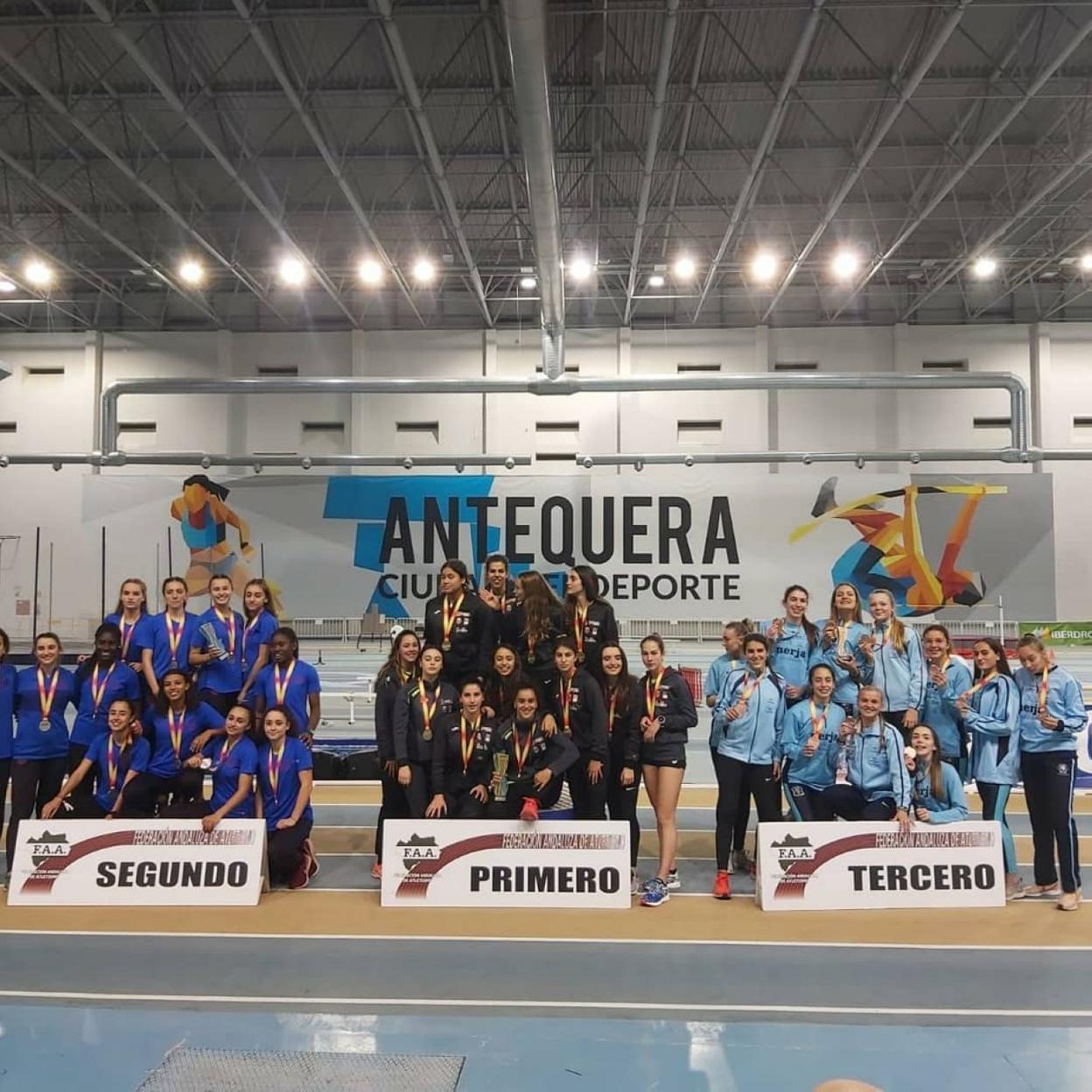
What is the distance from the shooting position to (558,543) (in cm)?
780

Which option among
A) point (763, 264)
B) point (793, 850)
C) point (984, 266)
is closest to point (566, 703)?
point (793, 850)

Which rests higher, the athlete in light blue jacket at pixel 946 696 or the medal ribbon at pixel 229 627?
the medal ribbon at pixel 229 627

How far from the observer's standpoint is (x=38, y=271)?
13664mm

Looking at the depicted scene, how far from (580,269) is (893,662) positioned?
953 cm

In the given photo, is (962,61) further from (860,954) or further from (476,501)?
(860,954)

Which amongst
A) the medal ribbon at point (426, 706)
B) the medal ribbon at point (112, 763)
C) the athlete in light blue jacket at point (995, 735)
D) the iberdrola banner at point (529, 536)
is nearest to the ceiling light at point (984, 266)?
the iberdrola banner at point (529, 536)

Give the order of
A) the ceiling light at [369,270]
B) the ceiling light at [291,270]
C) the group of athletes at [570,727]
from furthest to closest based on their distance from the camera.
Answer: the ceiling light at [369,270], the ceiling light at [291,270], the group of athletes at [570,727]

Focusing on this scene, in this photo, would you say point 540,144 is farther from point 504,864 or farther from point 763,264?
point 763,264

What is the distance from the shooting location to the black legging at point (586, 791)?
5141mm

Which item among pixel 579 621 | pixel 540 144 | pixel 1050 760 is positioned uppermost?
pixel 540 144

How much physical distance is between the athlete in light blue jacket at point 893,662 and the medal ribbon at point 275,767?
3.86m

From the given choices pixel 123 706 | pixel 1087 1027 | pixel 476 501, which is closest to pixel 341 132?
pixel 476 501

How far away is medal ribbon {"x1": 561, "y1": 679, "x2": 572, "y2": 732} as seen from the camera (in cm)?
511

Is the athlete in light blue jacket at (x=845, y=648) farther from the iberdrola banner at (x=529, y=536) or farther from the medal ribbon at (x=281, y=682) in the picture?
the medal ribbon at (x=281, y=682)
